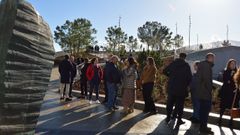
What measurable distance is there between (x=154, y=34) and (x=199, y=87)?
235 feet

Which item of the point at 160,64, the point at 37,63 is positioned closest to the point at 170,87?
the point at 37,63

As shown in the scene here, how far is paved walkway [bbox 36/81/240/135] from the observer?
33.8 ft

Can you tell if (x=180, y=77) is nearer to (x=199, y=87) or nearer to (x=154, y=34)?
(x=199, y=87)

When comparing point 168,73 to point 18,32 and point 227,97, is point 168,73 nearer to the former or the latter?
point 227,97

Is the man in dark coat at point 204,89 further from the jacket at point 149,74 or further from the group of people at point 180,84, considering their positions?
the jacket at point 149,74

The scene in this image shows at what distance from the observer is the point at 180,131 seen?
1085cm

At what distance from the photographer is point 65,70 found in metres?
16.5

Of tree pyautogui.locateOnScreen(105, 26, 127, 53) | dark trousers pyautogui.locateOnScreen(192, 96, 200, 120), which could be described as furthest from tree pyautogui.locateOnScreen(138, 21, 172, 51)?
dark trousers pyautogui.locateOnScreen(192, 96, 200, 120)

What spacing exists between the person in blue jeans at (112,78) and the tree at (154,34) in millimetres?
60092

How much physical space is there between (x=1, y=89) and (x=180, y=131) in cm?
802

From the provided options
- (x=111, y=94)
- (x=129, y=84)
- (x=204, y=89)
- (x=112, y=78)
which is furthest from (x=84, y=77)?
(x=204, y=89)

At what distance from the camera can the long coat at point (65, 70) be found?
16.4 metres

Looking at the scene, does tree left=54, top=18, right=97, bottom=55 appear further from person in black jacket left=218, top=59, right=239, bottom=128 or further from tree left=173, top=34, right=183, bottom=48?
person in black jacket left=218, top=59, right=239, bottom=128

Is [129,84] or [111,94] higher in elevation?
[129,84]
